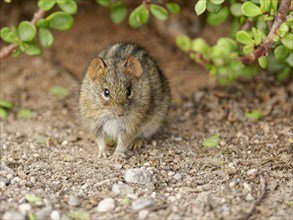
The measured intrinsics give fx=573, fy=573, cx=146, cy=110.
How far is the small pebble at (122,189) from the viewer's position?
15.7 ft

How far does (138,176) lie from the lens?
5.04 metres

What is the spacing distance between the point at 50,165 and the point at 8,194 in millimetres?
799

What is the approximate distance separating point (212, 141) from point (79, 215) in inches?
82.4

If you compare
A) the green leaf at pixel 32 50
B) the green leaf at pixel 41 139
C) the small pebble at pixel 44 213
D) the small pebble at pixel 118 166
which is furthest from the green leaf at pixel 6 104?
the small pebble at pixel 44 213

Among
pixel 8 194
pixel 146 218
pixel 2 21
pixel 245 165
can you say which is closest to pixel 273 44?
pixel 245 165

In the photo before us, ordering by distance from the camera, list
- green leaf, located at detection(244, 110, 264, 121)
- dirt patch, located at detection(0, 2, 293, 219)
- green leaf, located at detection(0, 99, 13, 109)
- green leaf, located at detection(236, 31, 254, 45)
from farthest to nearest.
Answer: green leaf, located at detection(0, 99, 13, 109) → green leaf, located at detection(244, 110, 264, 121) → green leaf, located at detection(236, 31, 254, 45) → dirt patch, located at detection(0, 2, 293, 219)

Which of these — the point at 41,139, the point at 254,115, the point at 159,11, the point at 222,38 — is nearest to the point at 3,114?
the point at 41,139

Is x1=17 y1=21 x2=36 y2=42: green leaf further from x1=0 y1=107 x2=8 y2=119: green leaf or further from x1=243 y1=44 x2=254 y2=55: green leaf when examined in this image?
x1=243 y1=44 x2=254 y2=55: green leaf

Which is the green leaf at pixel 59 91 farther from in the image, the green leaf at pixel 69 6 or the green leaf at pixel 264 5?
the green leaf at pixel 264 5

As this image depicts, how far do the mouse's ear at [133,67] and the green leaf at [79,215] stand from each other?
170 cm

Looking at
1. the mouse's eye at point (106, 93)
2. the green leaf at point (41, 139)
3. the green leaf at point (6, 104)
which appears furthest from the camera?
the green leaf at point (6, 104)

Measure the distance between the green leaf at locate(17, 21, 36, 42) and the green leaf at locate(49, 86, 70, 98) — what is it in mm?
1440

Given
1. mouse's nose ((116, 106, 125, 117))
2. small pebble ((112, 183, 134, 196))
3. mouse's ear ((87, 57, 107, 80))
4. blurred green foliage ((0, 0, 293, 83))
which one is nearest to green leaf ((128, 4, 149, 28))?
blurred green foliage ((0, 0, 293, 83))

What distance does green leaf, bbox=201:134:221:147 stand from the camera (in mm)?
5961
